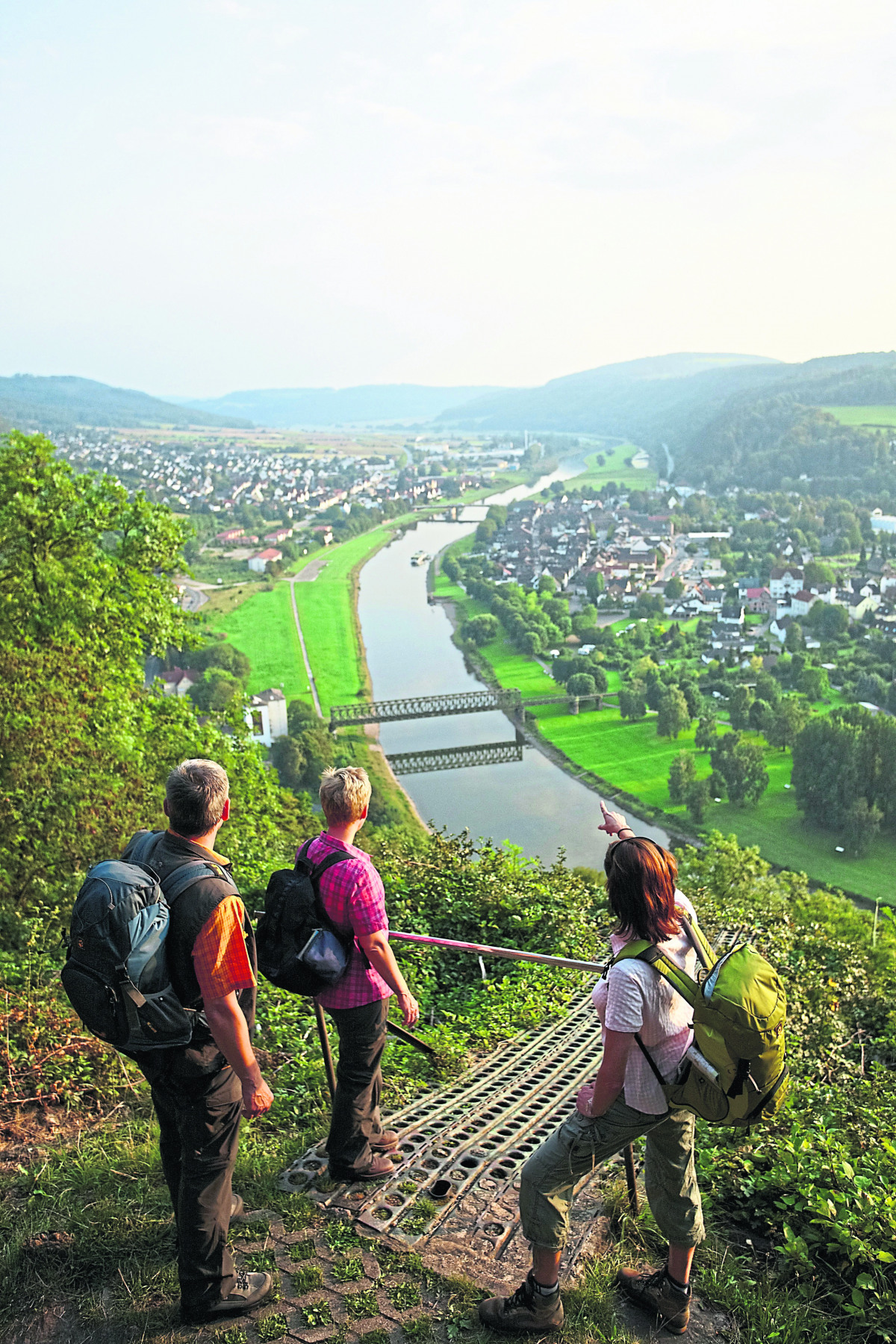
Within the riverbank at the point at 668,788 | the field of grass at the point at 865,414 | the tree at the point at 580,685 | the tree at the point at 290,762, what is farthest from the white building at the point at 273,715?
the field of grass at the point at 865,414

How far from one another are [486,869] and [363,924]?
3.81 meters

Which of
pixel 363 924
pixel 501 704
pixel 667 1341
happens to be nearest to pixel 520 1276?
pixel 667 1341

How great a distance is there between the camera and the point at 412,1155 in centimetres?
287

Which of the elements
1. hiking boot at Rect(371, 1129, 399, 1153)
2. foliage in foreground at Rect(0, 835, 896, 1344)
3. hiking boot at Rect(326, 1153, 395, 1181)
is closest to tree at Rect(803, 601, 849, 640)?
foliage in foreground at Rect(0, 835, 896, 1344)

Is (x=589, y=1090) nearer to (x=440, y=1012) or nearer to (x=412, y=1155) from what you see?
(x=412, y=1155)

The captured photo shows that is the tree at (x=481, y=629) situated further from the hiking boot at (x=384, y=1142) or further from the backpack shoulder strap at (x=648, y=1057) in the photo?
the backpack shoulder strap at (x=648, y=1057)

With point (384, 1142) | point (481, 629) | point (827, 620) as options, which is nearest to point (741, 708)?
point (481, 629)

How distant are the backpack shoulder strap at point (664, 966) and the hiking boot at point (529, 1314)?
0.83 metres

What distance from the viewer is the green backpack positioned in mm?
1846

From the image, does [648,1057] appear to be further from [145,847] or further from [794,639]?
[794,639]

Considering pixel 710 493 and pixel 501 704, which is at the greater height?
pixel 710 493

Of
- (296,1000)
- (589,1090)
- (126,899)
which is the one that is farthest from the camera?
(296,1000)

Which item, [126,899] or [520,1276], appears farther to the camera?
Answer: [520,1276]

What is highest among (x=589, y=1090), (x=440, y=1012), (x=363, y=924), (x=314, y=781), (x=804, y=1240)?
(x=363, y=924)
